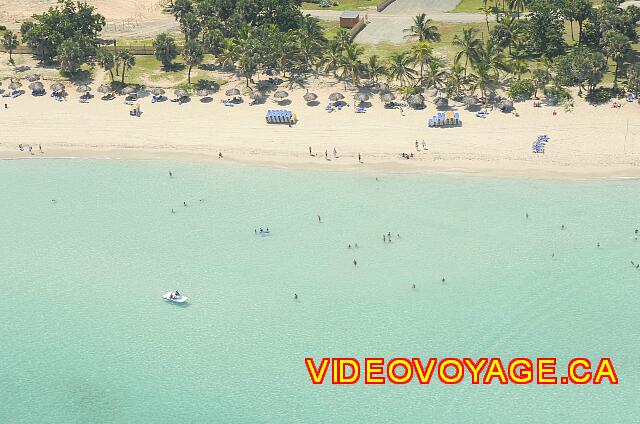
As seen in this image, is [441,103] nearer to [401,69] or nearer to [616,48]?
[401,69]

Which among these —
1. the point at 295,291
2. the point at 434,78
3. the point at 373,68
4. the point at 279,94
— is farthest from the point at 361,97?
the point at 295,291

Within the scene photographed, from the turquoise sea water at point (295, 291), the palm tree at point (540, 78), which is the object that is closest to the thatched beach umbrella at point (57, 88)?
the turquoise sea water at point (295, 291)

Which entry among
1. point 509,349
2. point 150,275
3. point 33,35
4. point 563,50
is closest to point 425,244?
point 509,349

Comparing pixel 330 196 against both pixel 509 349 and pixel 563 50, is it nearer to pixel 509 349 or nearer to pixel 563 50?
pixel 509 349

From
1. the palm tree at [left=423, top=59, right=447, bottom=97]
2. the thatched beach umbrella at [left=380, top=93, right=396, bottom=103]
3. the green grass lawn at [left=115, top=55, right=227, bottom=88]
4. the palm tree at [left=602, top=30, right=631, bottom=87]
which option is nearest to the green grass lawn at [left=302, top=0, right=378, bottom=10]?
the green grass lawn at [left=115, top=55, right=227, bottom=88]

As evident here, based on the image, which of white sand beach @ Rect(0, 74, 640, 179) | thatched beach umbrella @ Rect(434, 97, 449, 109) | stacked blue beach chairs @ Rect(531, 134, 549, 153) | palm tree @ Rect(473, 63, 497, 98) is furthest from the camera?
thatched beach umbrella @ Rect(434, 97, 449, 109)

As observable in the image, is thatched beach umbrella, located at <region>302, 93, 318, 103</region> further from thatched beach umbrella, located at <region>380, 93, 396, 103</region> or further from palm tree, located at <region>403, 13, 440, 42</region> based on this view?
palm tree, located at <region>403, 13, 440, 42</region>
